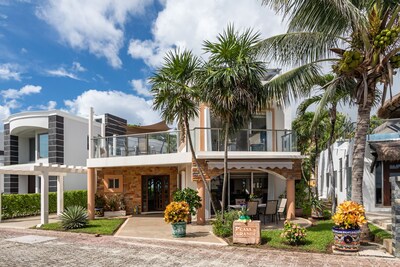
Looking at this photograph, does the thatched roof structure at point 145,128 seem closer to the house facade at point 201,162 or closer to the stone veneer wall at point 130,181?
the house facade at point 201,162

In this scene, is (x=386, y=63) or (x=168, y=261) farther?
(x=386, y=63)

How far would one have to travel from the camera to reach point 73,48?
19.6 m

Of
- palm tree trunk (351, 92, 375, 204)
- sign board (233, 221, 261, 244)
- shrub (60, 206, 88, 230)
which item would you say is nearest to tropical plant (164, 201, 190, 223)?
sign board (233, 221, 261, 244)

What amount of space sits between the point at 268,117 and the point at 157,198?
8.94 meters

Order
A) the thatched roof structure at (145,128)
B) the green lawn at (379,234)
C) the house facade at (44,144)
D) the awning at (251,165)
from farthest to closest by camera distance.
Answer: the house facade at (44,144), the thatched roof structure at (145,128), the awning at (251,165), the green lawn at (379,234)

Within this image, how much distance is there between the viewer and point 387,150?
645 inches

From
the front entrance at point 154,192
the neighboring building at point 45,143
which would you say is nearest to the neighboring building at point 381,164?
the front entrance at point 154,192

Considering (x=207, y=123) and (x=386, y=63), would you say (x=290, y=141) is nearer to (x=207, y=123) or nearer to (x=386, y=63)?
(x=207, y=123)

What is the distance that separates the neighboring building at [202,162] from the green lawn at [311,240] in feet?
9.70

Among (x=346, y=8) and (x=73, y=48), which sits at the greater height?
(x=73, y=48)

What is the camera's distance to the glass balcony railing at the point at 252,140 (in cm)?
→ 1641

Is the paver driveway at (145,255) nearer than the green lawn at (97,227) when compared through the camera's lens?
Yes

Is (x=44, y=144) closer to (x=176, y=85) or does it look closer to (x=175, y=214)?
(x=176, y=85)

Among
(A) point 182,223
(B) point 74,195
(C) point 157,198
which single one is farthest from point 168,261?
(B) point 74,195
